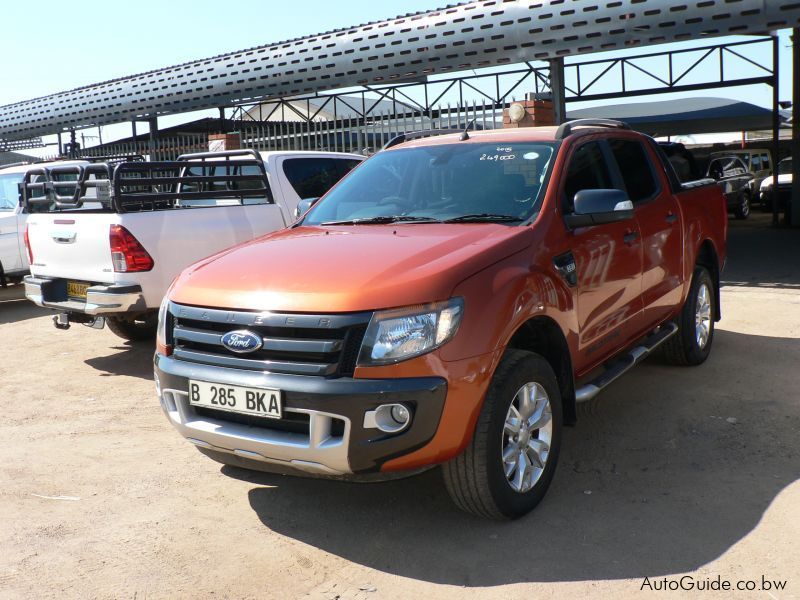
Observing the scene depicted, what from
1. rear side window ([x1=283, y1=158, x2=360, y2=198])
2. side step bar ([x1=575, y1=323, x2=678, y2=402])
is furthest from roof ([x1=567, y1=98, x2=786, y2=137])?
side step bar ([x1=575, y1=323, x2=678, y2=402])

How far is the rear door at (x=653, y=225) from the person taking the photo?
15.9ft

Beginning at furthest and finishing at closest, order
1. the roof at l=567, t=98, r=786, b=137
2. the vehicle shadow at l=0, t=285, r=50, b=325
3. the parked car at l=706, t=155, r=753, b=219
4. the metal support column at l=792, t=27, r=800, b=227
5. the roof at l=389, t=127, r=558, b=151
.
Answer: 1. the roof at l=567, t=98, r=786, b=137
2. the parked car at l=706, t=155, r=753, b=219
3. the metal support column at l=792, t=27, r=800, b=227
4. the vehicle shadow at l=0, t=285, r=50, b=325
5. the roof at l=389, t=127, r=558, b=151

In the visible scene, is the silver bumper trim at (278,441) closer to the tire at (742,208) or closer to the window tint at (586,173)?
the window tint at (586,173)

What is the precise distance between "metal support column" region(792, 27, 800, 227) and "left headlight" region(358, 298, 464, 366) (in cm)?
1614

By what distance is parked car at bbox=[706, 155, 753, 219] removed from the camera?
65.3 ft

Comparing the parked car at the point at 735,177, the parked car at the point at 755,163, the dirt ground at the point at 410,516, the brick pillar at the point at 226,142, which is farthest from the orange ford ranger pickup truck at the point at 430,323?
the parked car at the point at 755,163

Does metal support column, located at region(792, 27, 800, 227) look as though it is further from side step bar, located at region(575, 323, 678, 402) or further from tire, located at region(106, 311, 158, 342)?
tire, located at region(106, 311, 158, 342)

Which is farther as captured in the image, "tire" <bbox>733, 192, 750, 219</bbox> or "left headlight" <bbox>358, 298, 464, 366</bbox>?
"tire" <bbox>733, 192, 750, 219</bbox>

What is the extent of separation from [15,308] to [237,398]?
8553 millimetres

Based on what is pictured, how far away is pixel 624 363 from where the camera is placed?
448cm

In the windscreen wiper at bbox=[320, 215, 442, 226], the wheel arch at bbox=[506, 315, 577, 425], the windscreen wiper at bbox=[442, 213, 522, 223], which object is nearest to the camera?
the wheel arch at bbox=[506, 315, 577, 425]

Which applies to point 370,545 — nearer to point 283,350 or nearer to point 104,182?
point 283,350

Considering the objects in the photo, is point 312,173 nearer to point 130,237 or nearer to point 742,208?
point 130,237

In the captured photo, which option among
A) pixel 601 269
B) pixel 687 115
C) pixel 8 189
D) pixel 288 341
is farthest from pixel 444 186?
pixel 687 115
